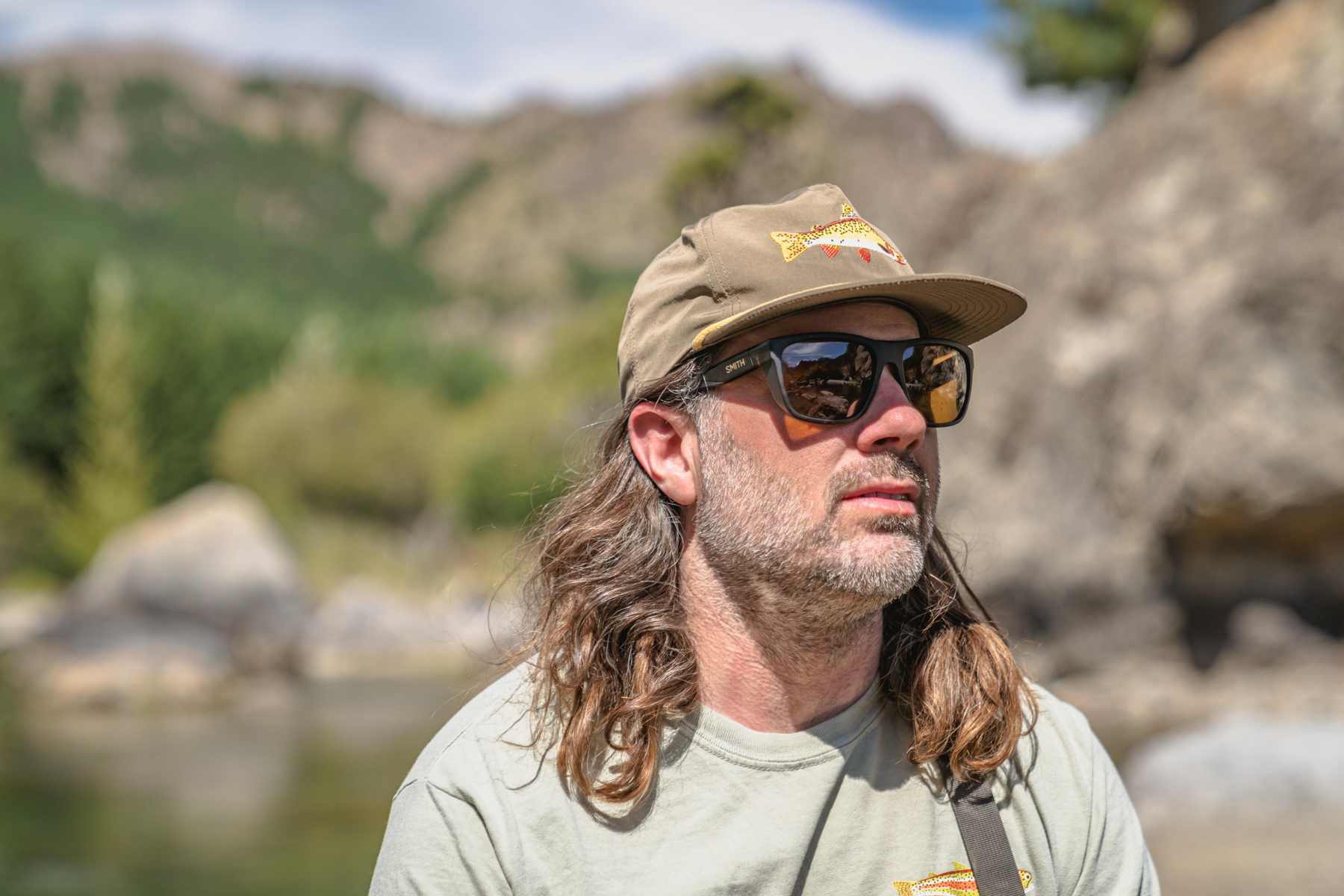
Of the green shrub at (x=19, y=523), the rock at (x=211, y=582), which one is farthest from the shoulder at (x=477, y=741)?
the green shrub at (x=19, y=523)

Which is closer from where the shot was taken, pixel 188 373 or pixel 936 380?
pixel 936 380

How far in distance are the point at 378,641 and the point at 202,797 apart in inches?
341

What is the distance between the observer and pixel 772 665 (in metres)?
1.80

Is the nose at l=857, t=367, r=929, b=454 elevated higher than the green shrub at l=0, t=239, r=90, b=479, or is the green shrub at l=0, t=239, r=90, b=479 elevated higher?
the green shrub at l=0, t=239, r=90, b=479

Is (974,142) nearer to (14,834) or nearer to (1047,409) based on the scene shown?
(1047,409)

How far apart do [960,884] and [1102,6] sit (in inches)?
736

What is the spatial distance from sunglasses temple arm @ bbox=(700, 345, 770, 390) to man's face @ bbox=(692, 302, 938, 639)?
16 millimetres

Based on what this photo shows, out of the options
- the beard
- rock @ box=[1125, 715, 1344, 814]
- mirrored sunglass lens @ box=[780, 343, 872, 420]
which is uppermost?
mirrored sunglass lens @ box=[780, 343, 872, 420]

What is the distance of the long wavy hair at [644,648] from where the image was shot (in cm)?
170

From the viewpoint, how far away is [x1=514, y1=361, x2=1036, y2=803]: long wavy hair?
5.57 ft

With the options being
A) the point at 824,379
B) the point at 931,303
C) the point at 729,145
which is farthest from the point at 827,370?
the point at 729,145

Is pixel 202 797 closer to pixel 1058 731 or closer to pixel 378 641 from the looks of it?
pixel 1058 731

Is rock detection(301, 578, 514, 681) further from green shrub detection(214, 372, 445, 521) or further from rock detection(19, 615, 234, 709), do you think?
green shrub detection(214, 372, 445, 521)

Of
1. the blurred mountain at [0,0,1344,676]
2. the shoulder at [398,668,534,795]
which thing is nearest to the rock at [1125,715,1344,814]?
the blurred mountain at [0,0,1344,676]
